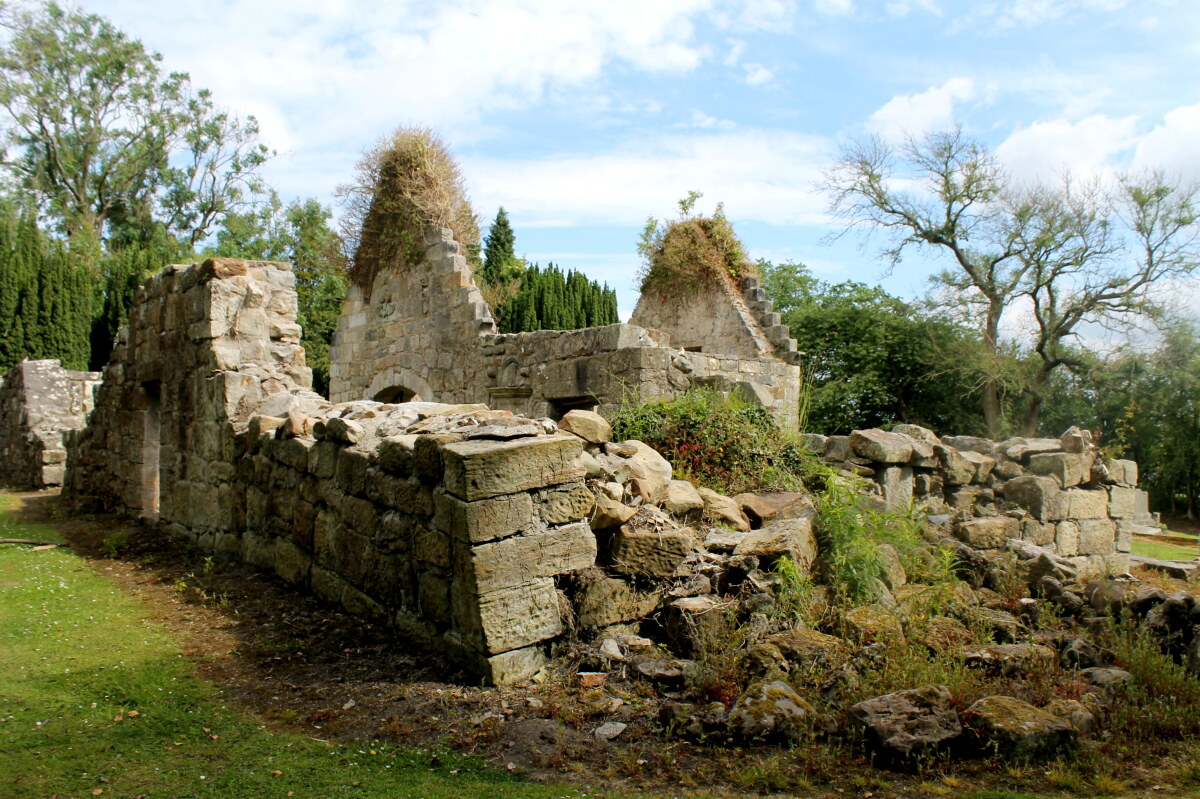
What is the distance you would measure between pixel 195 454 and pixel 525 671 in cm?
524

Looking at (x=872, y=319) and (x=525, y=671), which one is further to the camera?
(x=872, y=319)

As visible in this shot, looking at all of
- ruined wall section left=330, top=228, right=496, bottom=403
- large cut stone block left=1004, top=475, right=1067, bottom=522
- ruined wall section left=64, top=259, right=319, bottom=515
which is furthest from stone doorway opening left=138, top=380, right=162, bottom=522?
large cut stone block left=1004, top=475, right=1067, bottom=522

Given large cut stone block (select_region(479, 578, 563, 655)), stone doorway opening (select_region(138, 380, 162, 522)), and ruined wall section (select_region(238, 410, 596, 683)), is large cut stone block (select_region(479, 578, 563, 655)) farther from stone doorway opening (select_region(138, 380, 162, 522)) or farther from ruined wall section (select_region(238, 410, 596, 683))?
stone doorway opening (select_region(138, 380, 162, 522))

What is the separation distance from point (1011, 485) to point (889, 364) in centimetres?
1526

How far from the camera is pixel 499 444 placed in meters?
4.46

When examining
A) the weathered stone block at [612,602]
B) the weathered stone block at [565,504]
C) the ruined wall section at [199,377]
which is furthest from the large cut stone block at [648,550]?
the ruined wall section at [199,377]

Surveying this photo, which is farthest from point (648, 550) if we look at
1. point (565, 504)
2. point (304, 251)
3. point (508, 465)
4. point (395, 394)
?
point (304, 251)

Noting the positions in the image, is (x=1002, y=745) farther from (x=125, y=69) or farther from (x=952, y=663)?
(x=125, y=69)

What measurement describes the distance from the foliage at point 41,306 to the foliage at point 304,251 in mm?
4649

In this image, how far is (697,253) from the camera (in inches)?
593

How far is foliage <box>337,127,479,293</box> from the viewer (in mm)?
12992

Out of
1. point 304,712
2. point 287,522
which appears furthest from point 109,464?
point 304,712

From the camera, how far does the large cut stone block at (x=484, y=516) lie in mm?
4242

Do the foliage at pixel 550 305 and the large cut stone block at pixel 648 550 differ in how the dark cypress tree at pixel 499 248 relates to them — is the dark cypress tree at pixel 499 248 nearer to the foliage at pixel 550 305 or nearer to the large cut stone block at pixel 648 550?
the foliage at pixel 550 305
